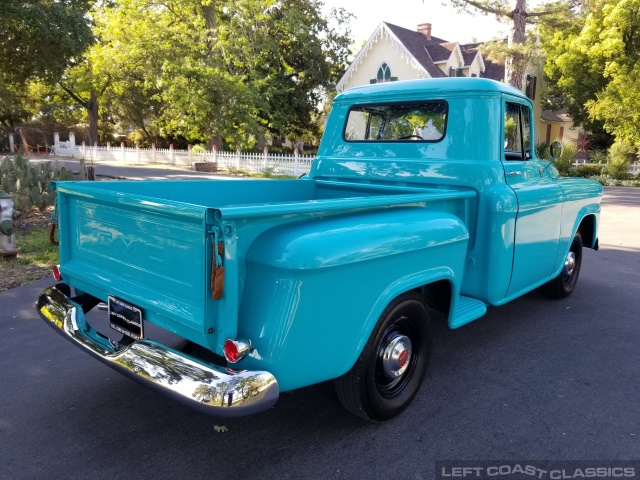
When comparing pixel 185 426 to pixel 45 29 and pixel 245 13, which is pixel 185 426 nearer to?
pixel 45 29

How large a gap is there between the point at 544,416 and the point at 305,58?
1027 inches

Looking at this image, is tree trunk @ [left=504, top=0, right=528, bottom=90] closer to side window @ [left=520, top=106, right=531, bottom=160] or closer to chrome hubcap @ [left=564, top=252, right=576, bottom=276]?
chrome hubcap @ [left=564, top=252, right=576, bottom=276]

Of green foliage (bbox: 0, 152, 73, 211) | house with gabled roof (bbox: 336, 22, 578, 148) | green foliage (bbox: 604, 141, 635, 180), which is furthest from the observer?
house with gabled roof (bbox: 336, 22, 578, 148)

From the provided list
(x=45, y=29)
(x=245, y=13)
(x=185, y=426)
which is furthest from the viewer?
(x=245, y=13)

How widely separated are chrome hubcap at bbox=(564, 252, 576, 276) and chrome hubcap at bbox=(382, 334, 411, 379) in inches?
114

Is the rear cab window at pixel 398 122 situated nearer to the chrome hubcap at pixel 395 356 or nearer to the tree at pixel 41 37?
the chrome hubcap at pixel 395 356

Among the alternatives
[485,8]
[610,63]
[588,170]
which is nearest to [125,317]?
[485,8]

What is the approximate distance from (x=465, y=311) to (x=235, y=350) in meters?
1.78

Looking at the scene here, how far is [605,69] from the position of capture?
23.2 m

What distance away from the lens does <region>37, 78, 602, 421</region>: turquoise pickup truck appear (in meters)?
2.22

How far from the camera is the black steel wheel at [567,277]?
16.9 feet

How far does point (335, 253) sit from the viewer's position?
7.57ft

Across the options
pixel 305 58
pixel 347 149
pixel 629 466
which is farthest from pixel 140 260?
pixel 305 58

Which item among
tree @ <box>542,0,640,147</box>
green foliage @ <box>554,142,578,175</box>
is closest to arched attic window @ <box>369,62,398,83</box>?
tree @ <box>542,0,640,147</box>
